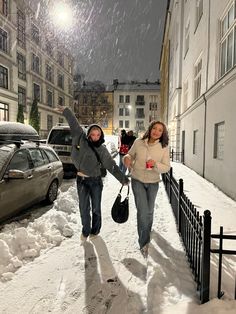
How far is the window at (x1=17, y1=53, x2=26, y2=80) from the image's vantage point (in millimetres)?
32969

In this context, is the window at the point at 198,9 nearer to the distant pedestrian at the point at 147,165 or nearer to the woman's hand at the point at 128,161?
the distant pedestrian at the point at 147,165

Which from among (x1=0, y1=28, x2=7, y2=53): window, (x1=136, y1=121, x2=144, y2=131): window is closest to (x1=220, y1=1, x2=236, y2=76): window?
(x1=0, y1=28, x2=7, y2=53): window

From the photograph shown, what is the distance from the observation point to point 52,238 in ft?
16.3

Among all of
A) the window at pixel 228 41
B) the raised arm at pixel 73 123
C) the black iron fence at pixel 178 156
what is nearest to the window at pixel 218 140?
the window at pixel 228 41

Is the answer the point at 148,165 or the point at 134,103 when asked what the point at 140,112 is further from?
the point at 148,165

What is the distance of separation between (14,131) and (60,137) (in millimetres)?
5150

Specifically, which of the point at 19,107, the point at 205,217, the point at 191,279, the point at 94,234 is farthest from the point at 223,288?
the point at 19,107

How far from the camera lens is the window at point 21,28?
3241 centimetres

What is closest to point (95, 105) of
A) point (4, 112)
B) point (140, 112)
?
point (140, 112)

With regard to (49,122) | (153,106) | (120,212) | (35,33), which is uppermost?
(35,33)

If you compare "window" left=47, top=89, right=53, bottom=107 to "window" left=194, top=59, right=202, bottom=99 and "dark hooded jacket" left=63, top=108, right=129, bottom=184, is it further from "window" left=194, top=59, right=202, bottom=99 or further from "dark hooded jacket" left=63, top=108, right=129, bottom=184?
"dark hooded jacket" left=63, top=108, right=129, bottom=184

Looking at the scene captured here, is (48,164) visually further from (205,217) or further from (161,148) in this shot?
(205,217)

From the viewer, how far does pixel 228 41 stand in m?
10.1

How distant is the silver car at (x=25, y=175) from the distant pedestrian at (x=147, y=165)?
7.75 ft
